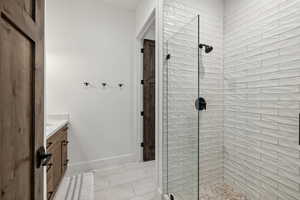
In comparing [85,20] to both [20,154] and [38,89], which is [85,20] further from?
[20,154]

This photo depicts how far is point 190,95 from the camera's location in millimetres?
1671

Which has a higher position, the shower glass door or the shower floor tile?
the shower glass door

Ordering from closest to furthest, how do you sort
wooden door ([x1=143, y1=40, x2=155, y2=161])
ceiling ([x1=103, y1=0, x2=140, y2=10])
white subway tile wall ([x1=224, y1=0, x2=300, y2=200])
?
white subway tile wall ([x1=224, y1=0, x2=300, y2=200]) → ceiling ([x1=103, y1=0, x2=140, y2=10]) → wooden door ([x1=143, y1=40, x2=155, y2=161])

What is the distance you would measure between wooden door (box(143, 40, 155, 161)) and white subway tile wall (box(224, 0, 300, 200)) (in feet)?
4.56

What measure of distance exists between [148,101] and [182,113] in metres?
1.46

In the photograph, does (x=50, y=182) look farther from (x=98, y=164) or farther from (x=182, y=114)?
(x=182, y=114)

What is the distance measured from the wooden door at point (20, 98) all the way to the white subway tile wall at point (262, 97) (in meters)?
2.03

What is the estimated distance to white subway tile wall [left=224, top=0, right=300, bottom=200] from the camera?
4.99 ft

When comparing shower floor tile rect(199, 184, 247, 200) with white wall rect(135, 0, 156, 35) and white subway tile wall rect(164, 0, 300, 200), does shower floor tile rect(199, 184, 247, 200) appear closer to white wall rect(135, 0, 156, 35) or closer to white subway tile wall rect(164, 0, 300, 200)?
white subway tile wall rect(164, 0, 300, 200)

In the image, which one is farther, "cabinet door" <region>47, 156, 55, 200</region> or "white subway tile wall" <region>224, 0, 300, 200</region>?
"cabinet door" <region>47, 156, 55, 200</region>

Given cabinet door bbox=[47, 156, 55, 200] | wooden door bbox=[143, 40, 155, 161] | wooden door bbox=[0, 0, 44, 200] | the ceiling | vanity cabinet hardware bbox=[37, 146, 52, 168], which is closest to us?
wooden door bbox=[0, 0, 44, 200]

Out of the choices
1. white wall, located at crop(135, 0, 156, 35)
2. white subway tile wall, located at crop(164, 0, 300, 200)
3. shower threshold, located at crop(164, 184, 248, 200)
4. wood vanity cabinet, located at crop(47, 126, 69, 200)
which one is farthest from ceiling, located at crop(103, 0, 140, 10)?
shower threshold, located at crop(164, 184, 248, 200)

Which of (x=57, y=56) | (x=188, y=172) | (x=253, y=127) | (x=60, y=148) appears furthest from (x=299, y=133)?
(x=57, y=56)

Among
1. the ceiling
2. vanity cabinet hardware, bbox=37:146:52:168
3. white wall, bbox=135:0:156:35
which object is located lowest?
vanity cabinet hardware, bbox=37:146:52:168
